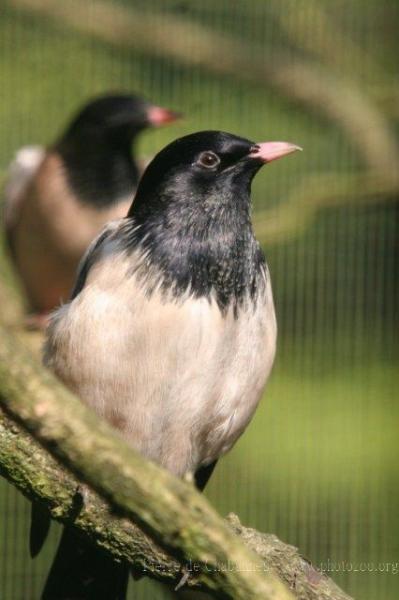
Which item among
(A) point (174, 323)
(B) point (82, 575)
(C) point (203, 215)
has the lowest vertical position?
(B) point (82, 575)

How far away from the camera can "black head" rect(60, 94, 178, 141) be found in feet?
9.90

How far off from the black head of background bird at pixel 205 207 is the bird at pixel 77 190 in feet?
3.49

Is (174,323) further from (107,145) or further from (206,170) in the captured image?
(107,145)

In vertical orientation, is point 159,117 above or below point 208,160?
above

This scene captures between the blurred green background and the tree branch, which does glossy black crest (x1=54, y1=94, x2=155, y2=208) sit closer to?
the blurred green background

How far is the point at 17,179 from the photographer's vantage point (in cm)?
341

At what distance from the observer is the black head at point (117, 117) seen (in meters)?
3.02

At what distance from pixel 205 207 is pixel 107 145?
1.31 metres

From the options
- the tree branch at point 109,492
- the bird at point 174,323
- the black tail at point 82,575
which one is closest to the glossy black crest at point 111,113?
the bird at point 174,323

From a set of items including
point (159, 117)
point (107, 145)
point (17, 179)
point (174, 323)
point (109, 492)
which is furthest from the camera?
point (17, 179)

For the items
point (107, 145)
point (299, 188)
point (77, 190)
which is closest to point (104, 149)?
point (107, 145)

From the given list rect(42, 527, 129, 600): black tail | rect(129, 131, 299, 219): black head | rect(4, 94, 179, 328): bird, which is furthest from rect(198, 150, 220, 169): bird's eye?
rect(4, 94, 179, 328): bird

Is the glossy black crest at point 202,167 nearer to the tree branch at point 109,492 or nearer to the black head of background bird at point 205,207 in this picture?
the black head of background bird at point 205,207

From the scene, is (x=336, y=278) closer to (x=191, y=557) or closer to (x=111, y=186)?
(x=111, y=186)
